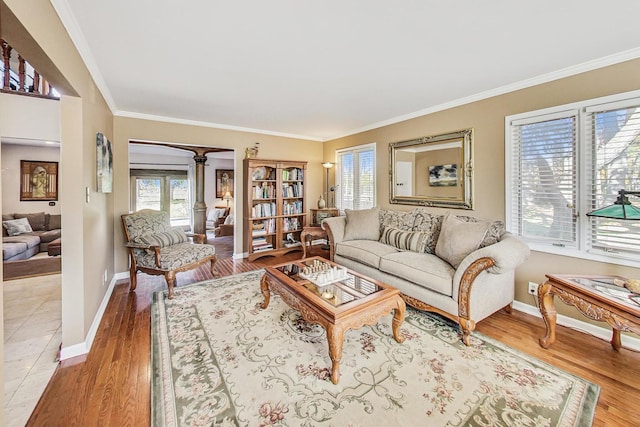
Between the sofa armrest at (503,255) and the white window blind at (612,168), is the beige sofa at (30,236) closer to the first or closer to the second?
the sofa armrest at (503,255)

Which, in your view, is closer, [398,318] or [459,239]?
[398,318]

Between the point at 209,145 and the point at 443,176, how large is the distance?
3.76 m

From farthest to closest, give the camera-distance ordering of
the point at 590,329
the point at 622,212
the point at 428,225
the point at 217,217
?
the point at 217,217 < the point at 428,225 < the point at 590,329 < the point at 622,212

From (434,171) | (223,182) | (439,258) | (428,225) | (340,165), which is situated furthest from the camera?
(223,182)

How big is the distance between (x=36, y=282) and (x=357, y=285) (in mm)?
4505

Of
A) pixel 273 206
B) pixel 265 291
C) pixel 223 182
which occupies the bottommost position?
pixel 265 291

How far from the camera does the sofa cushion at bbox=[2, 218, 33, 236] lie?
470 cm

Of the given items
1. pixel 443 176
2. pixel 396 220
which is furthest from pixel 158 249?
pixel 443 176

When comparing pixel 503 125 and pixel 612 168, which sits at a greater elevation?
pixel 503 125

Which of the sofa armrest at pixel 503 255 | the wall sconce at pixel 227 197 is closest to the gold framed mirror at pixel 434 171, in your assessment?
the sofa armrest at pixel 503 255

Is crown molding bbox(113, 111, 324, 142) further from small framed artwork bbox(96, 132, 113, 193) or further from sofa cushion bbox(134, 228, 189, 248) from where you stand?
sofa cushion bbox(134, 228, 189, 248)

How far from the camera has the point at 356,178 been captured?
5.14m

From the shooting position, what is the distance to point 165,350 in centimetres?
217

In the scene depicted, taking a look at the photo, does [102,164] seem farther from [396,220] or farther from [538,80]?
[538,80]
